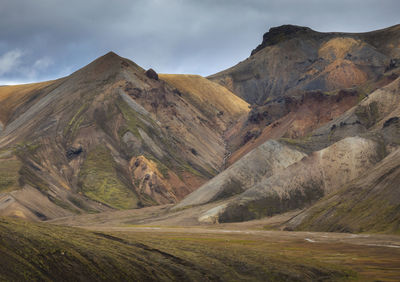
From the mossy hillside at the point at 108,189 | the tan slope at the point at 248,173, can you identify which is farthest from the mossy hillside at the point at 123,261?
the mossy hillside at the point at 108,189

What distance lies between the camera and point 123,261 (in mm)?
49250

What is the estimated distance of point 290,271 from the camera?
62.9 meters

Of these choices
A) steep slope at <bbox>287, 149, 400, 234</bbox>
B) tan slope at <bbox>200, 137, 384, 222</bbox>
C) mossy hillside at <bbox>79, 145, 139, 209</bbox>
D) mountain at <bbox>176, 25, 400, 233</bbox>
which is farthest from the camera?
mossy hillside at <bbox>79, 145, 139, 209</bbox>

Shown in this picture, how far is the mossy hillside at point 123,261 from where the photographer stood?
133ft

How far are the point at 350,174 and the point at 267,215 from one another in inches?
1059

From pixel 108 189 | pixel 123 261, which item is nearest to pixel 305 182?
pixel 108 189

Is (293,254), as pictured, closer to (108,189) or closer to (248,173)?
(248,173)

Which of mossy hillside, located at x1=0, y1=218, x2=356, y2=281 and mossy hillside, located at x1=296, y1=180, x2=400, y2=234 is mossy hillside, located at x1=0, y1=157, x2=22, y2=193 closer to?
mossy hillside, located at x1=296, y1=180, x2=400, y2=234

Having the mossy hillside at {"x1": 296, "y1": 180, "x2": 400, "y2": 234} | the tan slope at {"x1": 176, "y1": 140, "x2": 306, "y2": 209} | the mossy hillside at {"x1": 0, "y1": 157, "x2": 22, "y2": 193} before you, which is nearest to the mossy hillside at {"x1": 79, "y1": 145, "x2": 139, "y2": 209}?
the tan slope at {"x1": 176, "y1": 140, "x2": 306, "y2": 209}

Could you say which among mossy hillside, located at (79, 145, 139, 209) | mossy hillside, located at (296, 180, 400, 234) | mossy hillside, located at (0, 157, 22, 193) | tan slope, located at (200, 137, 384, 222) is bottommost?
mossy hillside, located at (296, 180, 400, 234)

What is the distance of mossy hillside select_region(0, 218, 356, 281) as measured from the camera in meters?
40.5

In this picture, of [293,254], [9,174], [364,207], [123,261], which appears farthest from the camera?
[9,174]

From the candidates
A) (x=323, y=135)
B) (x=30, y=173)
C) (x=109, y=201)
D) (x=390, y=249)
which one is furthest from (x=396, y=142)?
(x=30, y=173)

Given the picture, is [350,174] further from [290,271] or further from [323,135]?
[290,271]
